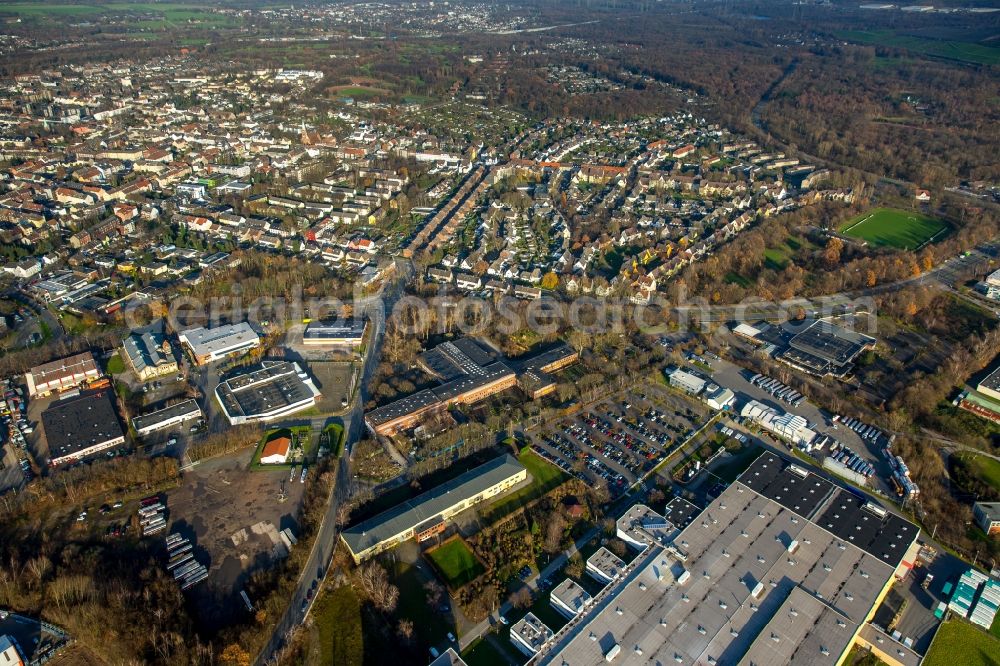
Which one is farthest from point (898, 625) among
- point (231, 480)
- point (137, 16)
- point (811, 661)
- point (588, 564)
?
point (137, 16)

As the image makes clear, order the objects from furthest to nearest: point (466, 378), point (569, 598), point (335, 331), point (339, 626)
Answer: point (335, 331) → point (466, 378) → point (569, 598) → point (339, 626)

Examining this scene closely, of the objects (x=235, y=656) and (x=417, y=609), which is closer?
(x=235, y=656)

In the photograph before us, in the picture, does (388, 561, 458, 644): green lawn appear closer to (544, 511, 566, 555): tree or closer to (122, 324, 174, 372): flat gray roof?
(544, 511, 566, 555): tree

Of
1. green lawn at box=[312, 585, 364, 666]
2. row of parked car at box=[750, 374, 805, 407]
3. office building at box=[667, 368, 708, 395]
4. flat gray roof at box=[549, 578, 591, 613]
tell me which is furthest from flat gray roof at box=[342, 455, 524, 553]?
row of parked car at box=[750, 374, 805, 407]

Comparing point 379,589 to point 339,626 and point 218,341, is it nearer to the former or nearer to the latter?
point 339,626

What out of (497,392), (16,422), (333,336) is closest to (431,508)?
(497,392)

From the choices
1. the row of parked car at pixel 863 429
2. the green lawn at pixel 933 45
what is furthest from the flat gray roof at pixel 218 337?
the green lawn at pixel 933 45

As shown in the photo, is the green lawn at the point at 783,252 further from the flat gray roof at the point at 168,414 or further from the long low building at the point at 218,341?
the flat gray roof at the point at 168,414
